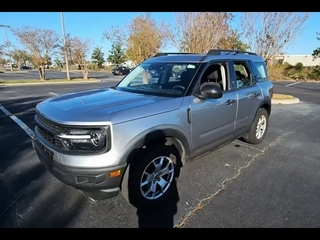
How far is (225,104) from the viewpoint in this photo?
3504 mm

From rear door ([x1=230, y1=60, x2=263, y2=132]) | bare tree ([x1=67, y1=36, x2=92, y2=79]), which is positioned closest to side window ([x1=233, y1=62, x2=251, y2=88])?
rear door ([x1=230, y1=60, x2=263, y2=132])

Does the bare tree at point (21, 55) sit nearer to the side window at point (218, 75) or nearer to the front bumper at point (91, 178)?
the side window at point (218, 75)

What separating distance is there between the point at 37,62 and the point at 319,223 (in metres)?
26.6

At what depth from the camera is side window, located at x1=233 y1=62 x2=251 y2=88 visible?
13.1 ft

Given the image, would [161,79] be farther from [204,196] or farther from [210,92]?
[204,196]

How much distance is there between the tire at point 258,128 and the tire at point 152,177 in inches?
91.0

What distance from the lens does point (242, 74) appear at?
4.23m

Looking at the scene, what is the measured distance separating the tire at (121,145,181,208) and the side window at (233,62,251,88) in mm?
1954

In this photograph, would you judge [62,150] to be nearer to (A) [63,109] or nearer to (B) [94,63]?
(A) [63,109]

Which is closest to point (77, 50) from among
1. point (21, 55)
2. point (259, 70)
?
point (21, 55)

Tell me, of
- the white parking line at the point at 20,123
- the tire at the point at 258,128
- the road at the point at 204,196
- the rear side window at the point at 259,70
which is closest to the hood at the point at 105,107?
the road at the point at 204,196

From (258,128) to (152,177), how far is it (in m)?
3.10

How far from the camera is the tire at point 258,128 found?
457 centimetres
